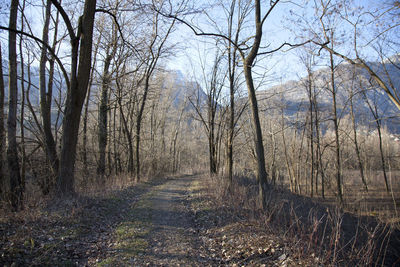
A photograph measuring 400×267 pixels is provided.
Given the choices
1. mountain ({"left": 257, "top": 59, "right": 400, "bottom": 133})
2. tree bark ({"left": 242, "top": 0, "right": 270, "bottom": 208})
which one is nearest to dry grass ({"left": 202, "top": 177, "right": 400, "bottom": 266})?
tree bark ({"left": 242, "top": 0, "right": 270, "bottom": 208})

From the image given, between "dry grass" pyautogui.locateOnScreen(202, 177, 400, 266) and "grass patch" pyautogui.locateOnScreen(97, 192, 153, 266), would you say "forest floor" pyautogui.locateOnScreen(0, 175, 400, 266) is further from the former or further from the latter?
"dry grass" pyautogui.locateOnScreen(202, 177, 400, 266)

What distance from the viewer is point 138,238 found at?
192 inches

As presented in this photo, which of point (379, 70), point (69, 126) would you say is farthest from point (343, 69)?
point (69, 126)

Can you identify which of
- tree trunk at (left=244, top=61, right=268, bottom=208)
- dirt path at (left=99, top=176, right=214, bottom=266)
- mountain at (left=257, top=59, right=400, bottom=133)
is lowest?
dirt path at (left=99, top=176, right=214, bottom=266)

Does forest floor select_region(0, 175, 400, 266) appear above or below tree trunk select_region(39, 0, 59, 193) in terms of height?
below

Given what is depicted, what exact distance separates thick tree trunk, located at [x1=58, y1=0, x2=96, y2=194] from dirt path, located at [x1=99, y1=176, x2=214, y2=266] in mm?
2315

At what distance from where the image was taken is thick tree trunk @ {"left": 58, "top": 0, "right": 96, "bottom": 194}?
699 centimetres

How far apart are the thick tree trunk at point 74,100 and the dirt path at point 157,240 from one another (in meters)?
2.31

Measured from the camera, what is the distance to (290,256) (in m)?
3.81

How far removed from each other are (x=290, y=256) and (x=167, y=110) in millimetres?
28543

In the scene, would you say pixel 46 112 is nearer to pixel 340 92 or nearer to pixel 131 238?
pixel 131 238

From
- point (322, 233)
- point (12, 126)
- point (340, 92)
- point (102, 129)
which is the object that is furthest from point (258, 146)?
point (340, 92)

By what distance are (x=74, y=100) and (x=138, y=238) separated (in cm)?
460

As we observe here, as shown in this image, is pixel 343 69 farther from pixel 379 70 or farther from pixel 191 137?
Result: pixel 191 137
